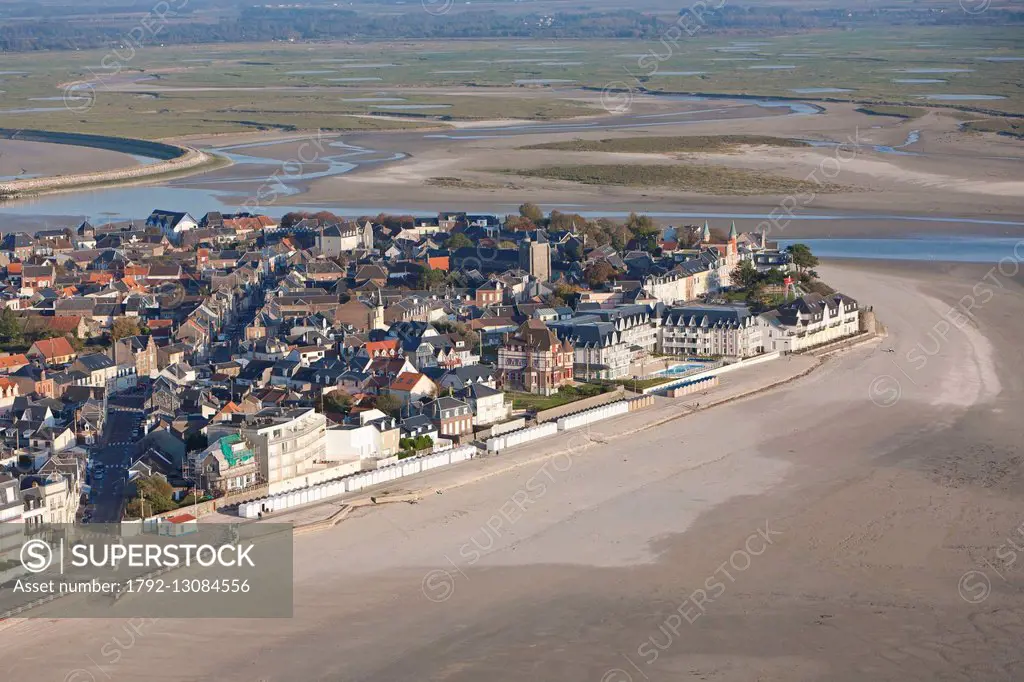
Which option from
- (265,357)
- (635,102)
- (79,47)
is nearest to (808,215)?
(265,357)

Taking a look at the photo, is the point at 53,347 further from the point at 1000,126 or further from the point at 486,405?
the point at 1000,126

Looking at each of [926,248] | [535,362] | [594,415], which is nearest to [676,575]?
[594,415]

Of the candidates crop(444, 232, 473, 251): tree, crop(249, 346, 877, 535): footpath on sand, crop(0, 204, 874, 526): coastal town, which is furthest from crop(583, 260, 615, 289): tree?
crop(249, 346, 877, 535): footpath on sand

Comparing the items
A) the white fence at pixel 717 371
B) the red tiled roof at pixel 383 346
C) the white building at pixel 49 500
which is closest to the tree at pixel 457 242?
the white fence at pixel 717 371

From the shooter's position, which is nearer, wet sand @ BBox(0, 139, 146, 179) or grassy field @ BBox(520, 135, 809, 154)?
wet sand @ BBox(0, 139, 146, 179)

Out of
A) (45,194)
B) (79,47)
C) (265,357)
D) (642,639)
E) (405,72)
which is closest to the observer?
(642,639)

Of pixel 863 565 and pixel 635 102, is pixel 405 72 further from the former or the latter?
pixel 863 565

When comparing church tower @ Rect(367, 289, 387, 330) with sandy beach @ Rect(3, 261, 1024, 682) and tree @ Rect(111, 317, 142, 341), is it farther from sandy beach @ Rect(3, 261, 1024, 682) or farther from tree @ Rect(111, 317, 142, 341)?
sandy beach @ Rect(3, 261, 1024, 682)
